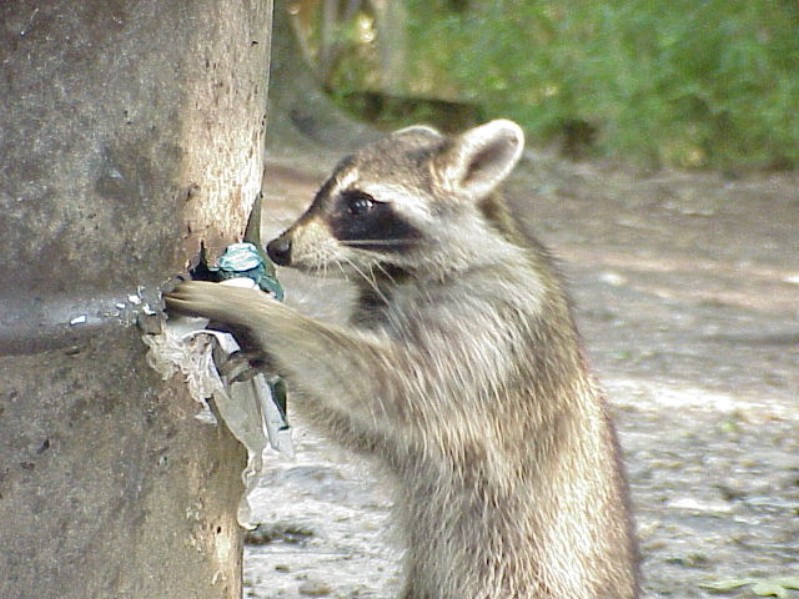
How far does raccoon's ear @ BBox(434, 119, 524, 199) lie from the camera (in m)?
2.81

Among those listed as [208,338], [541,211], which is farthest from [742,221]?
[208,338]

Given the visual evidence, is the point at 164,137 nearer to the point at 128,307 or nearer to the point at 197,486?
the point at 128,307

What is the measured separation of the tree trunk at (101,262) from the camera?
195 centimetres

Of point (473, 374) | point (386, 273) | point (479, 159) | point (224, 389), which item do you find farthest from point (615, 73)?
point (224, 389)

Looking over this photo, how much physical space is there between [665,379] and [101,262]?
13.6 feet

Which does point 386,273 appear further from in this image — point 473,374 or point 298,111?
point 298,111

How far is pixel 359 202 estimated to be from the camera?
2.77 meters

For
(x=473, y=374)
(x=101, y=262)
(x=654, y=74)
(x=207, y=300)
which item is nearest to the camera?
(x=101, y=262)

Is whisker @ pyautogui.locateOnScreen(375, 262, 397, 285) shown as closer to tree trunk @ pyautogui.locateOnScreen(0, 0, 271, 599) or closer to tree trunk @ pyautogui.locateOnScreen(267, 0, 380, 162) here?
tree trunk @ pyautogui.locateOnScreen(0, 0, 271, 599)

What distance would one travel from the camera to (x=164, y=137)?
206 centimetres

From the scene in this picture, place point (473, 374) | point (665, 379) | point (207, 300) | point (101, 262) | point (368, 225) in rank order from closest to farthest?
point (101, 262)
point (207, 300)
point (473, 374)
point (368, 225)
point (665, 379)

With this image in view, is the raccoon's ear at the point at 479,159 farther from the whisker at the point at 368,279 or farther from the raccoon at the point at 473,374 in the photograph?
the whisker at the point at 368,279

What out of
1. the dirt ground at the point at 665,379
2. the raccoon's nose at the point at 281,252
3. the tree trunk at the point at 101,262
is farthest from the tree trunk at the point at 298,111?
the tree trunk at the point at 101,262

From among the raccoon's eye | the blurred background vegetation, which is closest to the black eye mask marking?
the raccoon's eye
